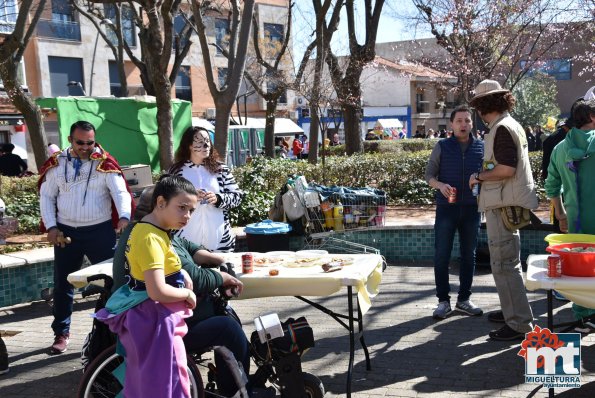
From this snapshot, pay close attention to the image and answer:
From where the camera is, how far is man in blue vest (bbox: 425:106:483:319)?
19.2ft

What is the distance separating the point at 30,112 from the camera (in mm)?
13133

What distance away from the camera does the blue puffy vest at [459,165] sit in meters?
5.85

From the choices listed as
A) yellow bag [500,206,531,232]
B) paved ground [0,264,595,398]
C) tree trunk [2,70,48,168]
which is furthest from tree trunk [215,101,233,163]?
yellow bag [500,206,531,232]

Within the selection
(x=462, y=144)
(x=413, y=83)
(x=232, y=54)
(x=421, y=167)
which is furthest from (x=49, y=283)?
(x=413, y=83)

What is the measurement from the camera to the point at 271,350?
3.94m

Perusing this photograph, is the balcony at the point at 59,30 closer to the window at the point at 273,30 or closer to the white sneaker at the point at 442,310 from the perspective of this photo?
the window at the point at 273,30

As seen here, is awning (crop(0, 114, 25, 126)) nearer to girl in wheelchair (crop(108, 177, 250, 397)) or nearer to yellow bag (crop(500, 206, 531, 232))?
girl in wheelchair (crop(108, 177, 250, 397))

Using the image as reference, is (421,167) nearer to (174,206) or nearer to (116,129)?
(116,129)

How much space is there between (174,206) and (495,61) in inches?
544

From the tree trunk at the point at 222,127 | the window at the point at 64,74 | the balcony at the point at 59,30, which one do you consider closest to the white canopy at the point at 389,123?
the window at the point at 64,74

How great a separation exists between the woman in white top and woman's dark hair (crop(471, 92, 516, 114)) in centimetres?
Answer: 209

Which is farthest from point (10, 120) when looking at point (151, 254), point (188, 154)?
point (151, 254)

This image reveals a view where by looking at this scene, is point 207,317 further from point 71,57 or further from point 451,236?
point 71,57

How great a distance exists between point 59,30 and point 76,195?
32.0 meters
